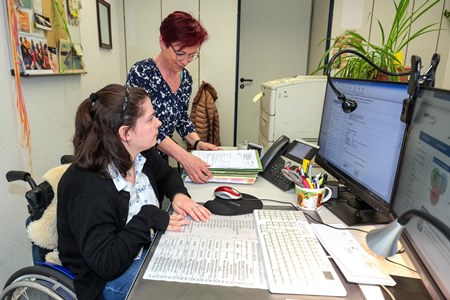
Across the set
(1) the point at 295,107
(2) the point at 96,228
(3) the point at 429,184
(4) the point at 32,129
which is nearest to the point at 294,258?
(3) the point at 429,184

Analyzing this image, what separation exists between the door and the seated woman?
9.43ft

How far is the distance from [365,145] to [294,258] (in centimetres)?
43

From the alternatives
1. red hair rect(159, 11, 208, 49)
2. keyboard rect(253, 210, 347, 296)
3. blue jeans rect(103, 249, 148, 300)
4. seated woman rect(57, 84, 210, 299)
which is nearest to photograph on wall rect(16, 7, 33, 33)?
red hair rect(159, 11, 208, 49)

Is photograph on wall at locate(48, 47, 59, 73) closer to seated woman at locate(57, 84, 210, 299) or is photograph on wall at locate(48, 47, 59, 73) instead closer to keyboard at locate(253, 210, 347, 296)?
seated woman at locate(57, 84, 210, 299)

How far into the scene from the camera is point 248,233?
91cm

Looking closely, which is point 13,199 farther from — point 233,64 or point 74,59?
point 233,64

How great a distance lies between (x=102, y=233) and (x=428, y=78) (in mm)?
912

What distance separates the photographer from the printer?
178 cm

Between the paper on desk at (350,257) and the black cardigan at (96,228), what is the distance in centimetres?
45

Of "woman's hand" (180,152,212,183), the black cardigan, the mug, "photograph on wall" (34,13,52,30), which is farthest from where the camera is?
"photograph on wall" (34,13,52,30)

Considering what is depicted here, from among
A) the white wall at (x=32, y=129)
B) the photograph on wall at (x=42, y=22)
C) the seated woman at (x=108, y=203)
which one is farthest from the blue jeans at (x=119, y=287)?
the photograph on wall at (x=42, y=22)

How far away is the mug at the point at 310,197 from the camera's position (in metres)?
1.07

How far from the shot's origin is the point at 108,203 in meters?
0.90

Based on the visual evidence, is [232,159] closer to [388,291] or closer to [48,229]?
[48,229]
